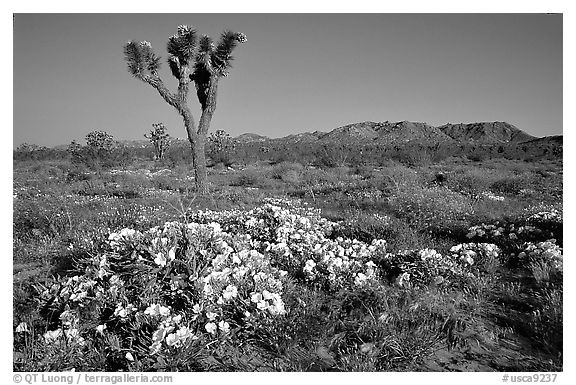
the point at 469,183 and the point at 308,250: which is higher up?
the point at 469,183

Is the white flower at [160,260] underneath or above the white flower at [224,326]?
above

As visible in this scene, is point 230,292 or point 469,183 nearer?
point 230,292

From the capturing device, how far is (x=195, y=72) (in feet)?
39.7

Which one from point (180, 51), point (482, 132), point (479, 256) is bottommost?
point (479, 256)

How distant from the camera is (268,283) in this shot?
3467 millimetres

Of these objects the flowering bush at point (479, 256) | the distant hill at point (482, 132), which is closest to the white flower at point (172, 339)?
the flowering bush at point (479, 256)

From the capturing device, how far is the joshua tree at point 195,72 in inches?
424

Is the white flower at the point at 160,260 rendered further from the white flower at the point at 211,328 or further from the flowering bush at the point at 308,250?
the flowering bush at the point at 308,250

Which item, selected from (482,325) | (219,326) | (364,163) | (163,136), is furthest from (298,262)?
(163,136)

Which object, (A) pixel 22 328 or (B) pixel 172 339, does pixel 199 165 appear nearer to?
(A) pixel 22 328

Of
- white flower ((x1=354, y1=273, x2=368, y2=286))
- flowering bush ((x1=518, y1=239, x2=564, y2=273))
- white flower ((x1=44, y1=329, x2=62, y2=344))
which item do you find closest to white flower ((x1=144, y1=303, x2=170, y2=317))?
white flower ((x1=44, y1=329, x2=62, y2=344))

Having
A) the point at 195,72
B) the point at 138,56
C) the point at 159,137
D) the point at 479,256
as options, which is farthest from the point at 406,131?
the point at 479,256

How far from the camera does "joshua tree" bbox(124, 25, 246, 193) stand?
10.8 m

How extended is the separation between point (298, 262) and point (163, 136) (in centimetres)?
3018
